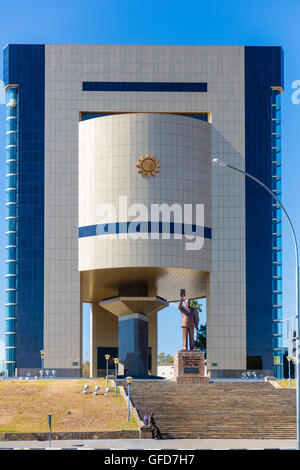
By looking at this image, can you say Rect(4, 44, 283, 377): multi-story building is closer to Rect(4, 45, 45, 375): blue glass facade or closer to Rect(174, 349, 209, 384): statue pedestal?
Rect(4, 45, 45, 375): blue glass facade

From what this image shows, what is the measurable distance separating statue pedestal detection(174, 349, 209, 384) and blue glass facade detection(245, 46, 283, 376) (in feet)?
49.7

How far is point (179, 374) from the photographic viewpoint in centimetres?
6694

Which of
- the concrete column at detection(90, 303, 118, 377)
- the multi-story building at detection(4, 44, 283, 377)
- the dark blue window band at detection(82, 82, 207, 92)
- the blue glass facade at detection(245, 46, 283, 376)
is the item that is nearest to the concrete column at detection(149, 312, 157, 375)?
the concrete column at detection(90, 303, 118, 377)

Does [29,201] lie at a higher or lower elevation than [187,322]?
higher

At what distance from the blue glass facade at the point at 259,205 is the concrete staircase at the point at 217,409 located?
17286 millimetres

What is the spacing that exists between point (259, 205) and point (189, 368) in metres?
22.6

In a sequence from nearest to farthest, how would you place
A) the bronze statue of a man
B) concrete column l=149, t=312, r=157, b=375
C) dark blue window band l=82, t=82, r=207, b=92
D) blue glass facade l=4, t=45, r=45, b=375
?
the bronze statue of a man
blue glass facade l=4, t=45, r=45, b=375
dark blue window band l=82, t=82, r=207, b=92
concrete column l=149, t=312, r=157, b=375

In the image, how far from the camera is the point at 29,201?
273 feet

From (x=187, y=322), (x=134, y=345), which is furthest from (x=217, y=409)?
(x=134, y=345)

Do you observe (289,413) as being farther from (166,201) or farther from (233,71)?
(233,71)

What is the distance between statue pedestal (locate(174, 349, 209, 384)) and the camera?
66188 mm

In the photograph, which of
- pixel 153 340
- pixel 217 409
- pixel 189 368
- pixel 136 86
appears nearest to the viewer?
pixel 217 409

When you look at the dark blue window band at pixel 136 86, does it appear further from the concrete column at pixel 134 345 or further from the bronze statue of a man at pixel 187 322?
the bronze statue of a man at pixel 187 322

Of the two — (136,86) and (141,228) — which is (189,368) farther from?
(136,86)
